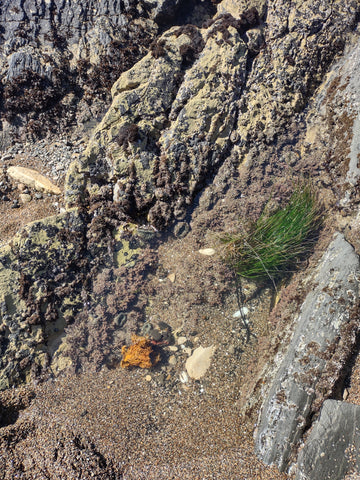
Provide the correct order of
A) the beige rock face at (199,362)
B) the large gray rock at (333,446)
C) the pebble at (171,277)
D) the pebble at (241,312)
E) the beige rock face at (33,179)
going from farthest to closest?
the beige rock face at (33,179) < the pebble at (171,277) < the pebble at (241,312) < the beige rock face at (199,362) < the large gray rock at (333,446)

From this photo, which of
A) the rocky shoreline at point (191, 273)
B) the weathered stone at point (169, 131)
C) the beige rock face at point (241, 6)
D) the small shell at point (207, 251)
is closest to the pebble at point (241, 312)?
the rocky shoreline at point (191, 273)

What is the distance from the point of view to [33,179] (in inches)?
255

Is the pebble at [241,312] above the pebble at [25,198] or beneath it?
beneath

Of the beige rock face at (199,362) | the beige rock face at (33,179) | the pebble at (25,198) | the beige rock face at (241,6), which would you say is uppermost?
the beige rock face at (241,6)

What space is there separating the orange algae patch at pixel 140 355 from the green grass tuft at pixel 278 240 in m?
2.00

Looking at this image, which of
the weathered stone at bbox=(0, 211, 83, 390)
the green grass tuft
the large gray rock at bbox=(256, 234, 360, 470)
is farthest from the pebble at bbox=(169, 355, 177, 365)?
the green grass tuft

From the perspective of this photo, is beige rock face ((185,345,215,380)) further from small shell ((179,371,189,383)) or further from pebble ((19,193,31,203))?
pebble ((19,193,31,203))

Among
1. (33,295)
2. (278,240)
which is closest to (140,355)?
(33,295)

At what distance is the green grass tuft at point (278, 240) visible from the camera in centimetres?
536

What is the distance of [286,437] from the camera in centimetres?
392

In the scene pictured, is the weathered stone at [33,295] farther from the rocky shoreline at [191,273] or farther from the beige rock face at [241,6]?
the beige rock face at [241,6]

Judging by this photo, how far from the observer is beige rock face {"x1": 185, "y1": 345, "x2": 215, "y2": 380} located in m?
4.92

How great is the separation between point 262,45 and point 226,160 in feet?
7.87

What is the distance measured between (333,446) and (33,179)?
6.82 meters
